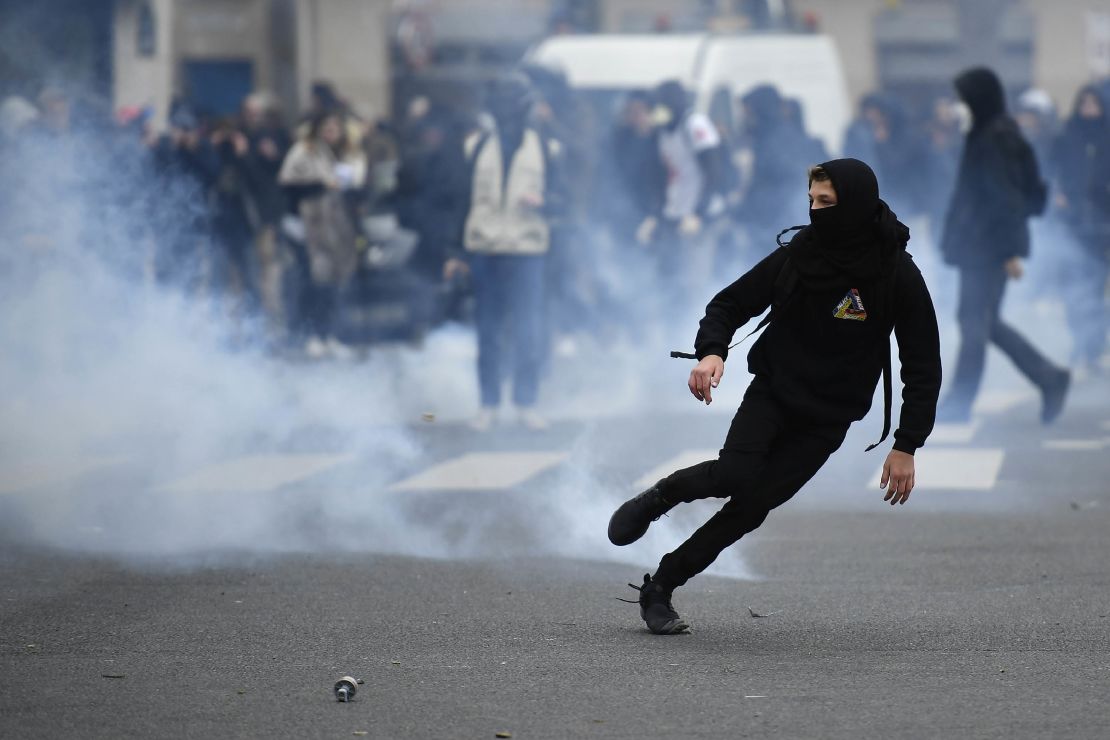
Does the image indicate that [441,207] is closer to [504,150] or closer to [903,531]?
[504,150]

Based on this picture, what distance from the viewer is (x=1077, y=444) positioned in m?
11.9

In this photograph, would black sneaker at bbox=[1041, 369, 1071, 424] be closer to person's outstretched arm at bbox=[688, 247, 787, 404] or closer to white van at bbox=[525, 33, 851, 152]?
person's outstretched arm at bbox=[688, 247, 787, 404]

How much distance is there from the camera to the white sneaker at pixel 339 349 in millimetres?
16969

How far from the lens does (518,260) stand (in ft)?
42.1

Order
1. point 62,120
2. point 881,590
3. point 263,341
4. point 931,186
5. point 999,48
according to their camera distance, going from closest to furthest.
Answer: point 881,590, point 62,120, point 263,341, point 931,186, point 999,48

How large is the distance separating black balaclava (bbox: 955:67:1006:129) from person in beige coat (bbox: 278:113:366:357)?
6276 mm

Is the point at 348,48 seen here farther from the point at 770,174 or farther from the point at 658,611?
the point at 658,611

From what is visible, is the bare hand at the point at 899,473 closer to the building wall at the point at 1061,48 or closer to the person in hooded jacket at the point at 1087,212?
the person in hooded jacket at the point at 1087,212

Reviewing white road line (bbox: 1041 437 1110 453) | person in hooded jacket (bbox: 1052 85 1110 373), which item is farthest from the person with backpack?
white road line (bbox: 1041 437 1110 453)

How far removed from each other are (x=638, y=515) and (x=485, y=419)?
633cm

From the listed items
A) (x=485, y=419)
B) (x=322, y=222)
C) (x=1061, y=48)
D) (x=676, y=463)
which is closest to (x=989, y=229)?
(x=676, y=463)

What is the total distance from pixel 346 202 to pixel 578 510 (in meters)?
9.02

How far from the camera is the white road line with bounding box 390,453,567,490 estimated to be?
1039 cm

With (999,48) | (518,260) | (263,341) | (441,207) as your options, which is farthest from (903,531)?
(999,48)
